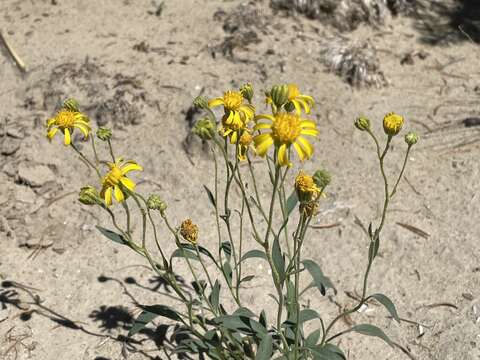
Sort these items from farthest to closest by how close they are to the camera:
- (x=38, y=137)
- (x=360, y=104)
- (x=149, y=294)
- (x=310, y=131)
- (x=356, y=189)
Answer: (x=360, y=104) < (x=38, y=137) < (x=356, y=189) < (x=149, y=294) < (x=310, y=131)

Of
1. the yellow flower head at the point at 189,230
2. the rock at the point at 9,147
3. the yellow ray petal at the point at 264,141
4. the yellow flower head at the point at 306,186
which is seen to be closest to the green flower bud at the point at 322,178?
the yellow flower head at the point at 306,186

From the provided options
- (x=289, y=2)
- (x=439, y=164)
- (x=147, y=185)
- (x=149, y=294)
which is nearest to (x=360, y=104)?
(x=439, y=164)

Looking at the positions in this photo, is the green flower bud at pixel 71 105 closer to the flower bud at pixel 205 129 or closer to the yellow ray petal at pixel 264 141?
the flower bud at pixel 205 129

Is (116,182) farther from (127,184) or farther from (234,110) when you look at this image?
(234,110)

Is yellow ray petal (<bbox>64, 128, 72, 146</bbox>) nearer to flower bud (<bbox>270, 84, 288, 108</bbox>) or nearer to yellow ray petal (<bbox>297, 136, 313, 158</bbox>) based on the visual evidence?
flower bud (<bbox>270, 84, 288, 108</bbox>)

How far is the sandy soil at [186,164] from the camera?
3090 millimetres

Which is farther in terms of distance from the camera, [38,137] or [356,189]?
[38,137]

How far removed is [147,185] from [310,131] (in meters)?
2.41

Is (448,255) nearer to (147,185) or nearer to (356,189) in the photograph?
(356,189)

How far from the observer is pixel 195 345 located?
2504 millimetres

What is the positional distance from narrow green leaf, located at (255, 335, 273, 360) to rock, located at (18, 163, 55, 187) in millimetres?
2466

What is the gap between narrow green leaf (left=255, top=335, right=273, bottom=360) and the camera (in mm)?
2006

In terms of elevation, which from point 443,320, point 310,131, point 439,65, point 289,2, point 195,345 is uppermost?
point 310,131

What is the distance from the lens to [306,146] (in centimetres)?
166
